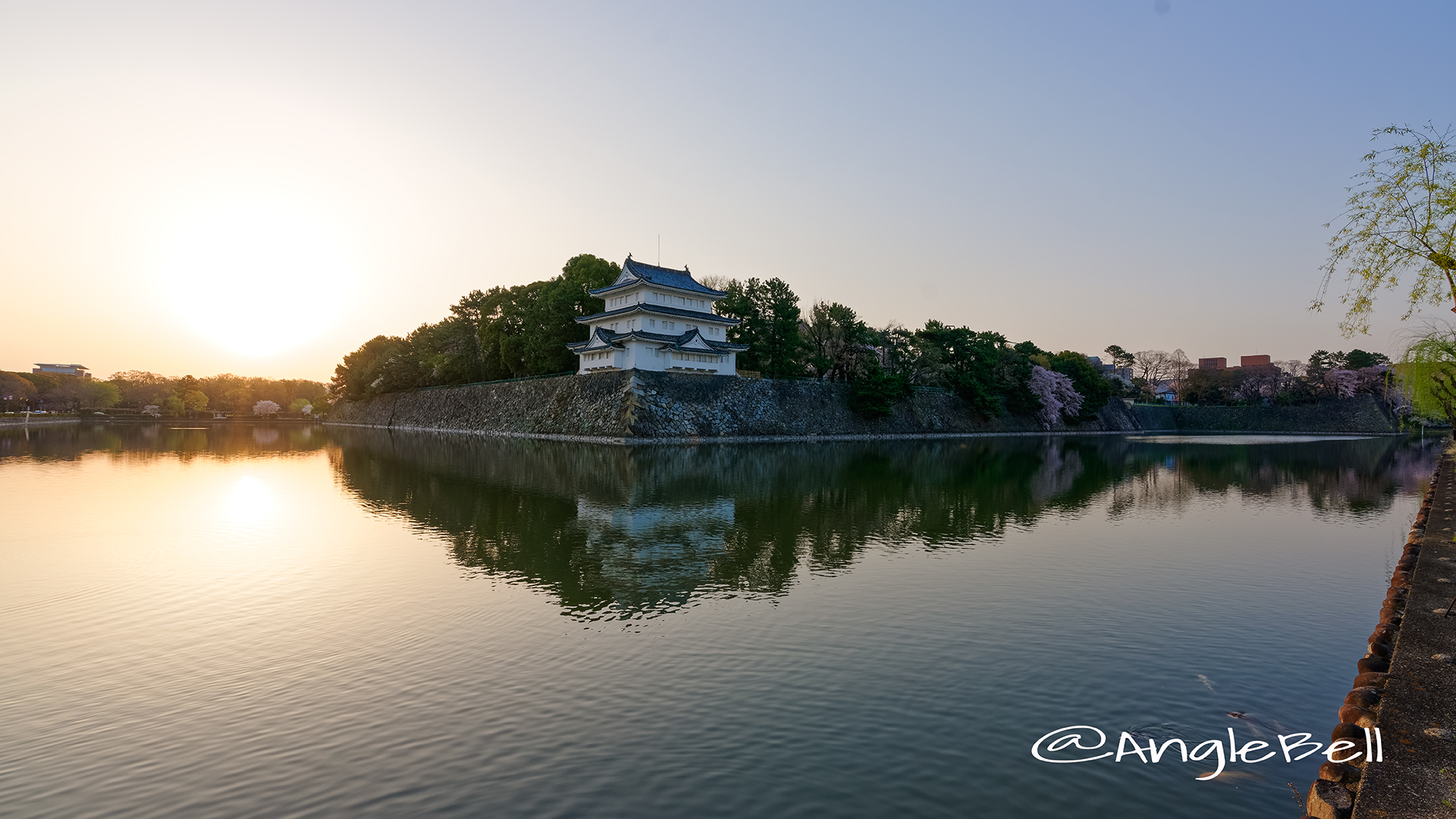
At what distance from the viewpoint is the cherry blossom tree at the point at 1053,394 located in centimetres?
7219

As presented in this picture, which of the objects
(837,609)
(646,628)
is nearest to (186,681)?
(646,628)

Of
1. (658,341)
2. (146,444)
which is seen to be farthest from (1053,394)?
(146,444)

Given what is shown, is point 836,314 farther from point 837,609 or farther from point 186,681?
point 186,681

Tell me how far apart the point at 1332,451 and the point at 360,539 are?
5649 cm

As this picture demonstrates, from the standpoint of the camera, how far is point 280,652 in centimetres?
786

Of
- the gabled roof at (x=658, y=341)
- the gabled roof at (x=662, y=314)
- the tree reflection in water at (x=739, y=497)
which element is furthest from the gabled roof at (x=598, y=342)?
the tree reflection in water at (x=739, y=497)

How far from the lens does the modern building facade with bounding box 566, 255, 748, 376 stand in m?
49.5

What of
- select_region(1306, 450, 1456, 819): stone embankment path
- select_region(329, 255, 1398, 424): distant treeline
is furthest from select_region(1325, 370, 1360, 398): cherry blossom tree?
select_region(1306, 450, 1456, 819): stone embankment path

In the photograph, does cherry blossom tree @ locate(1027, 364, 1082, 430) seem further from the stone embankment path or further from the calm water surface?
the stone embankment path

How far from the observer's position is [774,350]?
187 feet

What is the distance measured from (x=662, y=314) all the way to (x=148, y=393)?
9866 cm

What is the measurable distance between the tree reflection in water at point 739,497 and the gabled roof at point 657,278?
14.8m

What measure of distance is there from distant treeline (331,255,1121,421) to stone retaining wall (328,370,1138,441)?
2119 millimetres

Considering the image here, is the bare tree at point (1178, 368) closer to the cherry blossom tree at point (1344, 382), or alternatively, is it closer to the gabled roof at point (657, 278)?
the cherry blossom tree at point (1344, 382)
